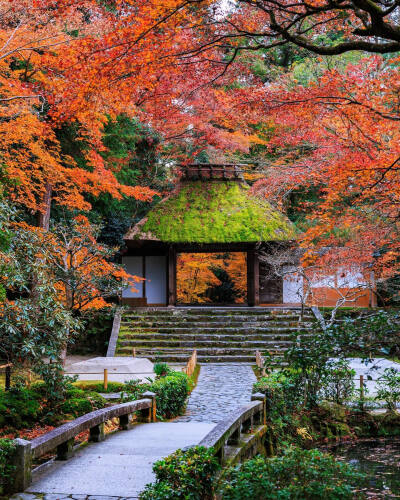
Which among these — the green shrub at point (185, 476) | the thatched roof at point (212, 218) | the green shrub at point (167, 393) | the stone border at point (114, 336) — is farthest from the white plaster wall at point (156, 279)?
the green shrub at point (185, 476)

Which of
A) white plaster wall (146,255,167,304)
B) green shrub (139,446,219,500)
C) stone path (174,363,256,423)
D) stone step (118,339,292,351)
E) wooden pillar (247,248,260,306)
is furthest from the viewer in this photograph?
white plaster wall (146,255,167,304)

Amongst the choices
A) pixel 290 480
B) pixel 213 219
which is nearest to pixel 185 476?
pixel 290 480

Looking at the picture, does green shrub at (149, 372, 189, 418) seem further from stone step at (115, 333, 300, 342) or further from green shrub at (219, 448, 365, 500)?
stone step at (115, 333, 300, 342)

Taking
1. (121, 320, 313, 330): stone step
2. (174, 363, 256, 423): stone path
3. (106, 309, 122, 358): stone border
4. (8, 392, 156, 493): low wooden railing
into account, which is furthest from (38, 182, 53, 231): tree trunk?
(8, 392, 156, 493): low wooden railing

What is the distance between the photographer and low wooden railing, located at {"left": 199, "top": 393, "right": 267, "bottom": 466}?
190 inches

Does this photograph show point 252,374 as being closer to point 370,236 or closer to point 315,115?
point 370,236

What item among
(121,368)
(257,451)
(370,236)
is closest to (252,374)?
(121,368)

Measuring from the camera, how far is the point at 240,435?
6395 mm

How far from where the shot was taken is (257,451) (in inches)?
277

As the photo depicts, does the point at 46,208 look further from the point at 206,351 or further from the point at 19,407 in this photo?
the point at 19,407

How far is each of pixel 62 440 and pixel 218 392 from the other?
6.55 meters

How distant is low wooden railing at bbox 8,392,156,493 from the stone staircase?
297 inches

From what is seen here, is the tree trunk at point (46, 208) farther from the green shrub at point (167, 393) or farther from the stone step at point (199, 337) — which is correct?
the green shrub at point (167, 393)

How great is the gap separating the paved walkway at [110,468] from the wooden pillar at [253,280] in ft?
43.1
